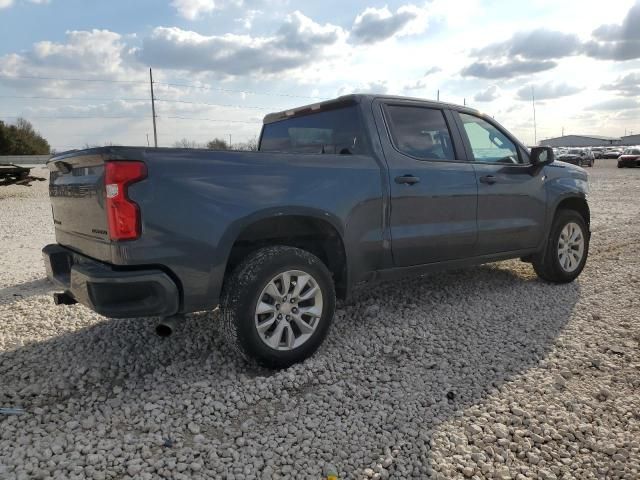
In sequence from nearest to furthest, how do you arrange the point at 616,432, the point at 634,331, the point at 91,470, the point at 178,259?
the point at 91,470, the point at 616,432, the point at 178,259, the point at 634,331

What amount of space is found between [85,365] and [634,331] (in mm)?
4176

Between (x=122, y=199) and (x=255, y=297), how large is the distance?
3.21 ft

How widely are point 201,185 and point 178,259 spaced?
1.49 ft

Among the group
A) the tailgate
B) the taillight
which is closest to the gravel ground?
the tailgate

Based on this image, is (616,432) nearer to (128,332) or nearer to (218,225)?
(218,225)

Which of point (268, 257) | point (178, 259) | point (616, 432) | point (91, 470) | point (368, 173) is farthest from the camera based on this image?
point (368, 173)

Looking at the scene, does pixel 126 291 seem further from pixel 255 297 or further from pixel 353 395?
pixel 353 395

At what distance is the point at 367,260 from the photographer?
3830 mm

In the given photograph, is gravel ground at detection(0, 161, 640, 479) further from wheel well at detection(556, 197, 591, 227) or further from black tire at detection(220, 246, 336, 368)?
wheel well at detection(556, 197, 591, 227)

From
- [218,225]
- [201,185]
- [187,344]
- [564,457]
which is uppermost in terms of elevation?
[201,185]

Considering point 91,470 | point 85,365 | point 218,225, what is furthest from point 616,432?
point 85,365

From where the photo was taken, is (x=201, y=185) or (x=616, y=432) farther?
(x=201, y=185)

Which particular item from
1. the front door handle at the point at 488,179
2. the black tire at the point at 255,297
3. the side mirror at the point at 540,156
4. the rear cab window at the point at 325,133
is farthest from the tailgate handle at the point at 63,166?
the side mirror at the point at 540,156

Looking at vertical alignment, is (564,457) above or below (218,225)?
below
